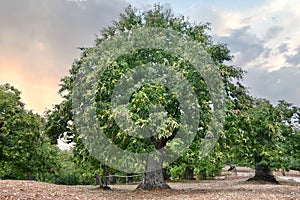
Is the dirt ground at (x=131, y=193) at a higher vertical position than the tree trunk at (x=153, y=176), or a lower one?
lower

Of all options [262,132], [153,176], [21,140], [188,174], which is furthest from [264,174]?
[21,140]

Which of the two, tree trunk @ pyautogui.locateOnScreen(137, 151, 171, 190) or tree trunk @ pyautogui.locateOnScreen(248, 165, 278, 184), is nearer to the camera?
tree trunk @ pyautogui.locateOnScreen(137, 151, 171, 190)

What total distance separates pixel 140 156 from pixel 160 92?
2.43 meters

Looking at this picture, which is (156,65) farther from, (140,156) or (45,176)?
(45,176)

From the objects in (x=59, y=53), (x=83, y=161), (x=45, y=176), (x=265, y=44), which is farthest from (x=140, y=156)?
(x=45, y=176)

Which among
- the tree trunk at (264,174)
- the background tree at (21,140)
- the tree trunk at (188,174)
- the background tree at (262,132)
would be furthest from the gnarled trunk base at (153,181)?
the tree trunk at (188,174)

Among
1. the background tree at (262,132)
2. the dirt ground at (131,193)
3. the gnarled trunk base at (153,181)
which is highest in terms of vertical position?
the background tree at (262,132)

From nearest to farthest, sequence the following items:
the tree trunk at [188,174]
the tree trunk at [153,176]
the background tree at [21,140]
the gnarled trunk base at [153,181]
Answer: the tree trunk at [153,176] < the gnarled trunk base at [153,181] < the background tree at [21,140] < the tree trunk at [188,174]

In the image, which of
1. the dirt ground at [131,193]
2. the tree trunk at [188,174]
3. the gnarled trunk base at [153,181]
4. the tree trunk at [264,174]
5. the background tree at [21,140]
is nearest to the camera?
the dirt ground at [131,193]

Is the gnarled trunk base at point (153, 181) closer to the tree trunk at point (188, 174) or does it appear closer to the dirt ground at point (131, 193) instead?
the dirt ground at point (131, 193)

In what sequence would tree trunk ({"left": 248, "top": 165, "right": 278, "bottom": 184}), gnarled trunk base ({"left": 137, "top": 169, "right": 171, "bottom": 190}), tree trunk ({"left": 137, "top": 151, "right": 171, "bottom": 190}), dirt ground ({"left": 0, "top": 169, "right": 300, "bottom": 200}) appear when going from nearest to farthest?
dirt ground ({"left": 0, "top": 169, "right": 300, "bottom": 200}) → tree trunk ({"left": 137, "top": 151, "right": 171, "bottom": 190}) → gnarled trunk base ({"left": 137, "top": 169, "right": 171, "bottom": 190}) → tree trunk ({"left": 248, "top": 165, "right": 278, "bottom": 184})

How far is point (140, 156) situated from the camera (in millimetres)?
10859

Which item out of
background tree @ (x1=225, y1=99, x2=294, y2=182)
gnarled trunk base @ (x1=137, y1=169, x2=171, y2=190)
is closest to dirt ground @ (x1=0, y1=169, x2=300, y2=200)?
gnarled trunk base @ (x1=137, y1=169, x2=171, y2=190)

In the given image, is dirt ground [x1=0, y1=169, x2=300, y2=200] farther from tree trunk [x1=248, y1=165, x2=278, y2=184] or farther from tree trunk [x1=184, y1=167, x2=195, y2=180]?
tree trunk [x1=184, y1=167, x2=195, y2=180]
